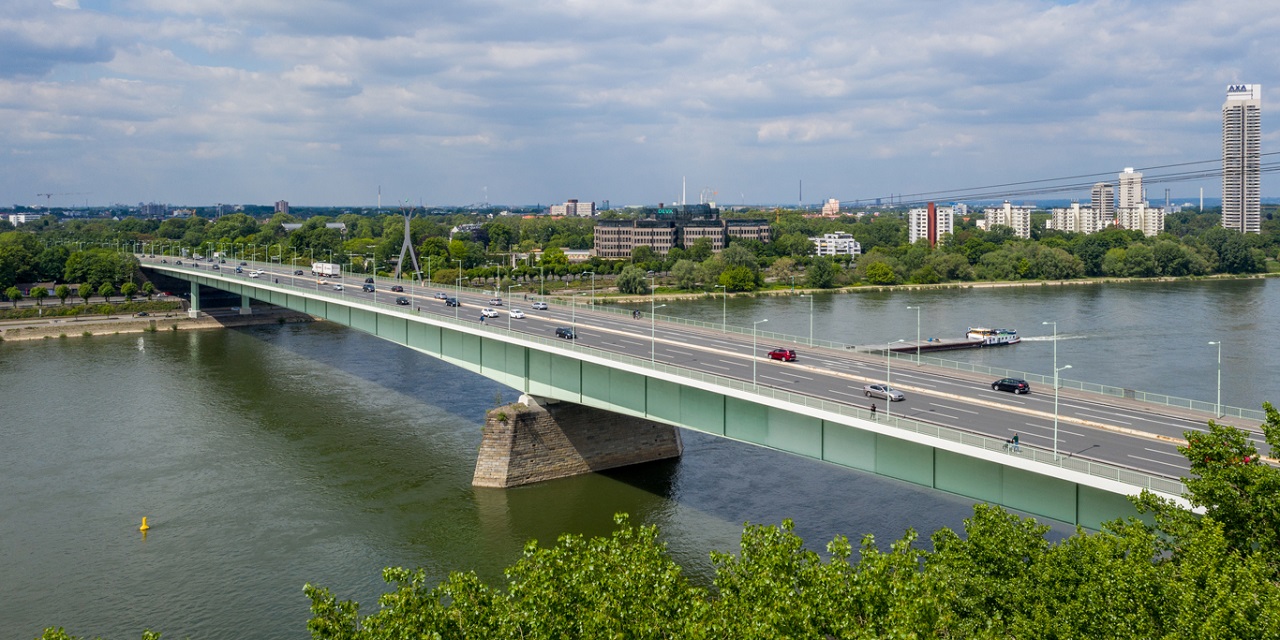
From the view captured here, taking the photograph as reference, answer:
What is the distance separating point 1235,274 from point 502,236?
→ 119m

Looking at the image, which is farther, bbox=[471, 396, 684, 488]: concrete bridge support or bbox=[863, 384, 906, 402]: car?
bbox=[471, 396, 684, 488]: concrete bridge support

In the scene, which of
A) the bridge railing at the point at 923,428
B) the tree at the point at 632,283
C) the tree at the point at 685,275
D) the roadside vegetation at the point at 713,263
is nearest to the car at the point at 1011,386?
the bridge railing at the point at 923,428

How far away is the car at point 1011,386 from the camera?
99.6ft

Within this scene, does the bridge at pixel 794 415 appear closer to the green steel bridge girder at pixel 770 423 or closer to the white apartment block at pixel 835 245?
the green steel bridge girder at pixel 770 423

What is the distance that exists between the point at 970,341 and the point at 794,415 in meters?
43.6

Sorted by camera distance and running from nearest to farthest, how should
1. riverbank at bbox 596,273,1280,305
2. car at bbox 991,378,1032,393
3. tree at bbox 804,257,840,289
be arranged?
car at bbox 991,378,1032,393 < riverbank at bbox 596,273,1280,305 < tree at bbox 804,257,840,289

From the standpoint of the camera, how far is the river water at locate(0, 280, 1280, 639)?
27047mm

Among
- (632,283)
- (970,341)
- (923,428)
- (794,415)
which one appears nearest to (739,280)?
(632,283)

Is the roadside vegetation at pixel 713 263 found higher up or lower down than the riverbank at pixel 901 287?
higher up

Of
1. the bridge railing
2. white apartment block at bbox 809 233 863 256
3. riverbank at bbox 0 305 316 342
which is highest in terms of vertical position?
white apartment block at bbox 809 233 863 256

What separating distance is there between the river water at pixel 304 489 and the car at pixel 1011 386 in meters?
3.90

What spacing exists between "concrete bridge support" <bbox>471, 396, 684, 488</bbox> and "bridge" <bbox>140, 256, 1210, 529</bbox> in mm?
52

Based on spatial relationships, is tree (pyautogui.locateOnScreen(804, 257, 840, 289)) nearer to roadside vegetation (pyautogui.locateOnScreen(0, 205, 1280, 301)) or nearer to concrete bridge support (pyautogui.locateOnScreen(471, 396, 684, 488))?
roadside vegetation (pyautogui.locateOnScreen(0, 205, 1280, 301))

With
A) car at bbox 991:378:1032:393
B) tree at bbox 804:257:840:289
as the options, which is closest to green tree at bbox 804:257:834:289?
tree at bbox 804:257:840:289
